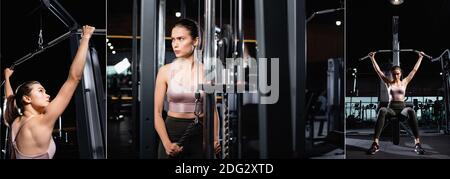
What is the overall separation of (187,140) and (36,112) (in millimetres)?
1235

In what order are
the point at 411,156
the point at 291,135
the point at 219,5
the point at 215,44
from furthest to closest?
the point at 411,156 < the point at 291,135 < the point at 219,5 < the point at 215,44

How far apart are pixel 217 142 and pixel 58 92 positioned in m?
1.37

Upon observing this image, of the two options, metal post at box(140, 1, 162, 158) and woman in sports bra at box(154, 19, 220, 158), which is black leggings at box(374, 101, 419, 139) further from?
metal post at box(140, 1, 162, 158)

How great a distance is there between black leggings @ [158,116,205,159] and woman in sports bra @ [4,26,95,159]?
0.87 meters

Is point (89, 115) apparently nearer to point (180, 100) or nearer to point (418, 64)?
point (180, 100)

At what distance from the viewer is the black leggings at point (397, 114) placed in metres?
3.86

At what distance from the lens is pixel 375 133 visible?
3.91 m

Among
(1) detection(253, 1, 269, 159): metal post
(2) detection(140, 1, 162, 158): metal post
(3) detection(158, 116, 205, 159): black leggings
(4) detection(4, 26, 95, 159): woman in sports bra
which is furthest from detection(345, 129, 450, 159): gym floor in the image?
(4) detection(4, 26, 95, 159): woman in sports bra

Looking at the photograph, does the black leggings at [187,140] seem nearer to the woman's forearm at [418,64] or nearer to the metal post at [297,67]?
the metal post at [297,67]

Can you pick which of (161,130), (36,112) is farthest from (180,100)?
(36,112)

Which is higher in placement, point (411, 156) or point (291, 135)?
point (291, 135)
